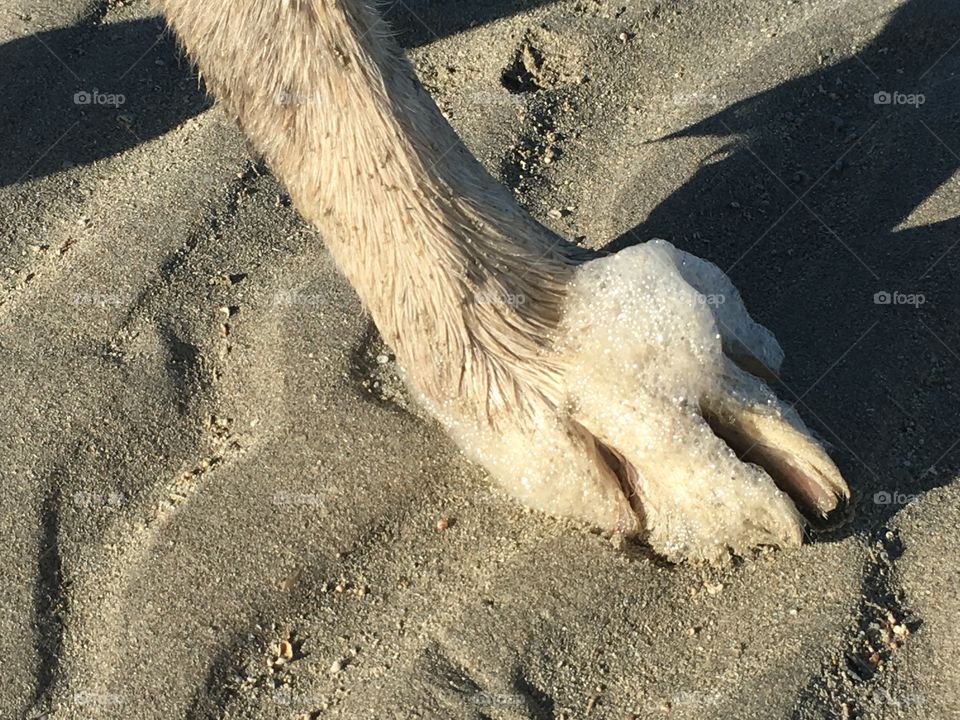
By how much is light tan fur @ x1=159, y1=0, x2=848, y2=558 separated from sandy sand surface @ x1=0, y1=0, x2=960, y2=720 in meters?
0.18

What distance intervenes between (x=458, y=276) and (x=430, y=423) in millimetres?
595

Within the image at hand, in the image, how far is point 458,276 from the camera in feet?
7.76

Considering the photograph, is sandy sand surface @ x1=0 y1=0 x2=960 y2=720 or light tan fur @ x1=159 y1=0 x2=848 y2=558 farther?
sandy sand surface @ x1=0 y1=0 x2=960 y2=720

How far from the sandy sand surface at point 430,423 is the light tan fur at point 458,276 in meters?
0.18

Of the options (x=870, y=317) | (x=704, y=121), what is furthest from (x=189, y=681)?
(x=704, y=121)

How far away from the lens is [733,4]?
3.90 meters

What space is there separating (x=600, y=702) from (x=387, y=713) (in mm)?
424

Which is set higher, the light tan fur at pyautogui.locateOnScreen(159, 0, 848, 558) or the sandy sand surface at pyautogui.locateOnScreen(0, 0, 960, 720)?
the light tan fur at pyautogui.locateOnScreen(159, 0, 848, 558)

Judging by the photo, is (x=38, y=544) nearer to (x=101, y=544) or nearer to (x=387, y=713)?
(x=101, y=544)

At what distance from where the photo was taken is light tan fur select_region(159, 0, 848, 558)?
2289mm

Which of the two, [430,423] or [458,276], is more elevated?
[458,276]

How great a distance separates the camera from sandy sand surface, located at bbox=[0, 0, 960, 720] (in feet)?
7.91

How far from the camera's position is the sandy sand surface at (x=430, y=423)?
2.41 metres

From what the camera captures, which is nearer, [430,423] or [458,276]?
[458,276]
